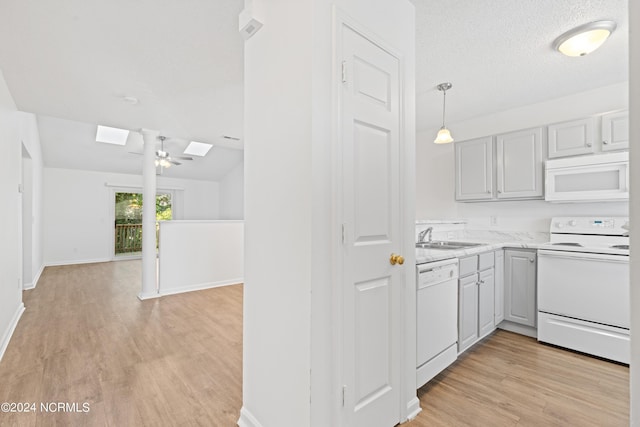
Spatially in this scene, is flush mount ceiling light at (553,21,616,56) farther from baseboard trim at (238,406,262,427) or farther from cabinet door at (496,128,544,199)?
baseboard trim at (238,406,262,427)

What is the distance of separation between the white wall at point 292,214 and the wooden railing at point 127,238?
782cm

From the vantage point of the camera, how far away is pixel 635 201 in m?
0.47

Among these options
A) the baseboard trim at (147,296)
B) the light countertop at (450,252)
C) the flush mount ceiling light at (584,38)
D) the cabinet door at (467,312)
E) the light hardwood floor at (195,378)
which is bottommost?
the light hardwood floor at (195,378)

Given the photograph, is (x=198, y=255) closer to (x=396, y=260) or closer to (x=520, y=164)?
(x=396, y=260)

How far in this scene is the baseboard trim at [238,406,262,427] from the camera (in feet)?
5.39

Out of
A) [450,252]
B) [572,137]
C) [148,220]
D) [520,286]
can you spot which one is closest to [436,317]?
[450,252]

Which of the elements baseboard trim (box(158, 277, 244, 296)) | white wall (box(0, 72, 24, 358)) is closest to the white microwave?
baseboard trim (box(158, 277, 244, 296))

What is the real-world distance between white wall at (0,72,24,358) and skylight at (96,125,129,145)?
9.15 feet

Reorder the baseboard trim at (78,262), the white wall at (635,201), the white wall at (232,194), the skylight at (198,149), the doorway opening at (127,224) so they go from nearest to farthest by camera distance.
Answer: the white wall at (635,201)
the baseboard trim at (78,262)
the skylight at (198,149)
the doorway opening at (127,224)
the white wall at (232,194)

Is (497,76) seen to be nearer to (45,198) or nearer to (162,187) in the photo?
(162,187)

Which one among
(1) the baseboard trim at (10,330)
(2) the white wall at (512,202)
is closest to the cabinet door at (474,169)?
(2) the white wall at (512,202)

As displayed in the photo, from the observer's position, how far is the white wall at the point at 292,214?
1344 millimetres

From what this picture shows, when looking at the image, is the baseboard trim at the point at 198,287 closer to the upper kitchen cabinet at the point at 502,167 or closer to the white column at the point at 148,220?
the white column at the point at 148,220

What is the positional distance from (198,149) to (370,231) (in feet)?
22.1
